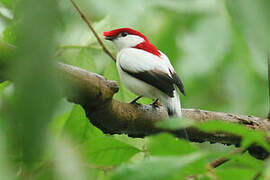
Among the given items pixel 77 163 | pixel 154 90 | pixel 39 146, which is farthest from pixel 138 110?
pixel 39 146

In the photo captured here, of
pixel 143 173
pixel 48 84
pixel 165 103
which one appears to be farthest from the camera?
pixel 165 103

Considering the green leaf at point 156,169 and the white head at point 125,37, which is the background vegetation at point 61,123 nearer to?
the green leaf at point 156,169

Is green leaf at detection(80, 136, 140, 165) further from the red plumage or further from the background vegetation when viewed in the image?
the red plumage

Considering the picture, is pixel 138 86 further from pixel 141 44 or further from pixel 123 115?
pixel 123 115

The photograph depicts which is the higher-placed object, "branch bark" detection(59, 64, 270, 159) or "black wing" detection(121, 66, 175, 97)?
"branch bark" detection(59, 64, 270, 159)

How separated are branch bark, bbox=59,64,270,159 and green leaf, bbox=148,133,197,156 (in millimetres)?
570

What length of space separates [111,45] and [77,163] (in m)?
3.99

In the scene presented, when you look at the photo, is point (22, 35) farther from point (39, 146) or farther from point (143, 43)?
point (143, 43)

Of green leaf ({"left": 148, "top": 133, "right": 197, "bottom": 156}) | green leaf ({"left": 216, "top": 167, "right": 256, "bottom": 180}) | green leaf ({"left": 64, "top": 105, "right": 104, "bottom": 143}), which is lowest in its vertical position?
green leaf ({"left": 64, "top": 105, "right": 104, "bottom": 143})

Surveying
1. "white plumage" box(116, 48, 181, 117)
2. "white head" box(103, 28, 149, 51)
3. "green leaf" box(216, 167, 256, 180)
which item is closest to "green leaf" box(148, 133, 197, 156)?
"green leaf" box(216, 167, 256, 180)

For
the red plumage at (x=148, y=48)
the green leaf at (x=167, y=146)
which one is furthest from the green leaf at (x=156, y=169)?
the red plumage at (x=148, y=48)

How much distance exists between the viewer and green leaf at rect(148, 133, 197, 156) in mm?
919

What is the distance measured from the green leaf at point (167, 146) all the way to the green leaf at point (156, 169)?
0.15 meters

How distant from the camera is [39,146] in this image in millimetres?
373
